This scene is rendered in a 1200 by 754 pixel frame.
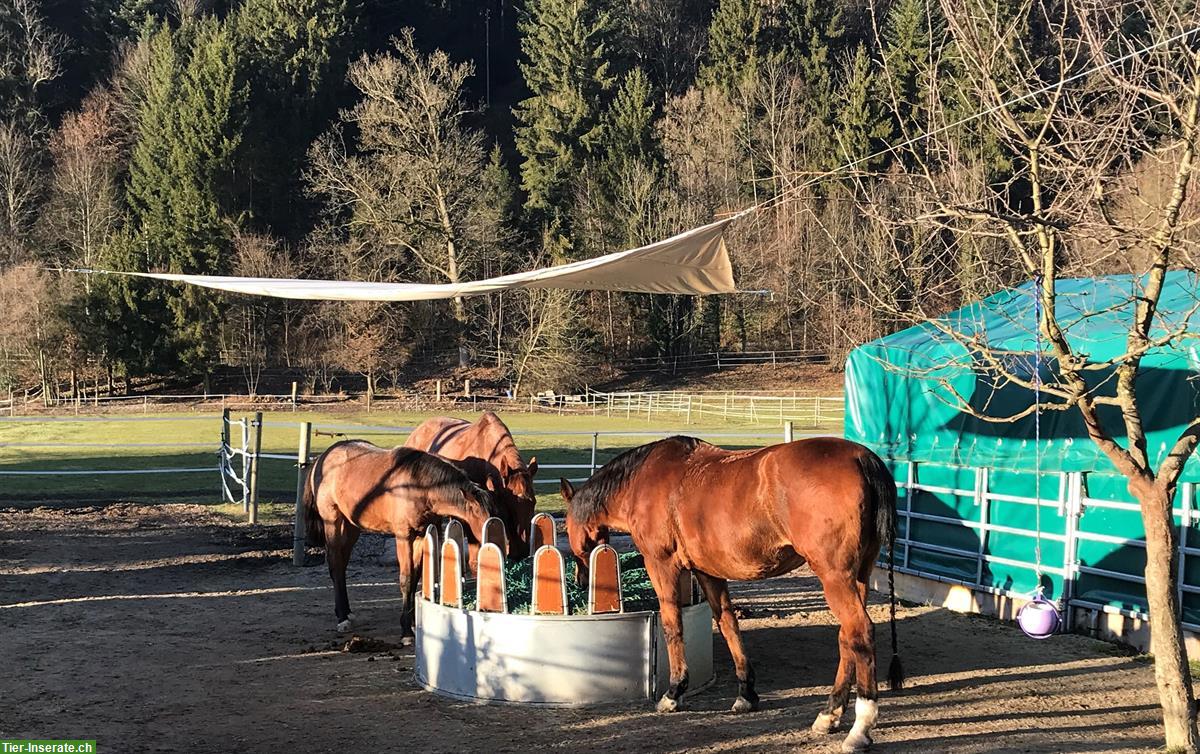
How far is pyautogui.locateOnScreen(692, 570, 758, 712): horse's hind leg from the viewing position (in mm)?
5941

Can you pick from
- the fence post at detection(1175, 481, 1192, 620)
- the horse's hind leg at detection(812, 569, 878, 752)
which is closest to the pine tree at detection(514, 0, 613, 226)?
the fence post at detection(1175, 481, 1192, 620)

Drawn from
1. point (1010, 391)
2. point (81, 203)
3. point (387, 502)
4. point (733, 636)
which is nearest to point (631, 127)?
point (81, 203)

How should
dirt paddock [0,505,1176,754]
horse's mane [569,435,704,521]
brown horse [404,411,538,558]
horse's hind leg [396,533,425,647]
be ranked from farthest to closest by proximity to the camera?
brown horse [404,411,538,558] → horse's hind leg [396,533,425,647] → horse's mane [569,435,704,521] → dirt paddock [0,505,1176,754]

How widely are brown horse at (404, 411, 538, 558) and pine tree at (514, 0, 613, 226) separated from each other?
4005 cm

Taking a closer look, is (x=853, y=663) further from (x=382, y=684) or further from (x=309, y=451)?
(x=309, y=451)

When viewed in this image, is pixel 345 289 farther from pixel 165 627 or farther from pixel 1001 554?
pixel 1001 554

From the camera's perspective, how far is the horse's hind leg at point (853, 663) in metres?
5.14

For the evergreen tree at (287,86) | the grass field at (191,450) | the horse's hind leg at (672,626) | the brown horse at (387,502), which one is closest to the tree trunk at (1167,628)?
the horse's hind leg at (672,626)

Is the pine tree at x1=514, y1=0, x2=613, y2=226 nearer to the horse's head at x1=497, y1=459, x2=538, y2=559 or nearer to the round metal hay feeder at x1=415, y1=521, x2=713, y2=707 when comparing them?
the horse's head at x1=497, y1=459, x2=538, y2=559

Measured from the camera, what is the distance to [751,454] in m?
5.88

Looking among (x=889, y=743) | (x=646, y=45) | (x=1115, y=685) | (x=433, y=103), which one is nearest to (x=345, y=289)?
(x=889, y=743)

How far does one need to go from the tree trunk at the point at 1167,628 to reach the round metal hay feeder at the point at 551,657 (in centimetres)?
248

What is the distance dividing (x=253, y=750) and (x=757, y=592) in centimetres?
545

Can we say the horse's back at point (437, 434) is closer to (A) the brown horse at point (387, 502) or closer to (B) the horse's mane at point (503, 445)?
(B) the horse's mane at point (503, 445)
